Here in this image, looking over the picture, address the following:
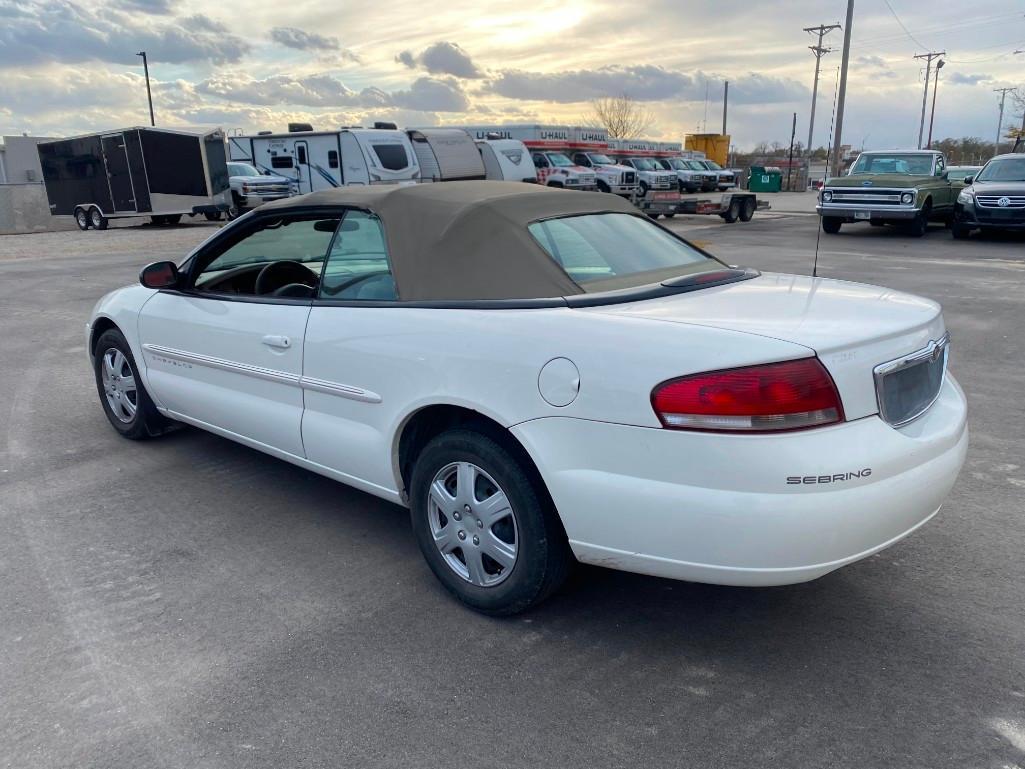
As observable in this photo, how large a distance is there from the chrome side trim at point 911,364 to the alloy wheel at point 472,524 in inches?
51.0

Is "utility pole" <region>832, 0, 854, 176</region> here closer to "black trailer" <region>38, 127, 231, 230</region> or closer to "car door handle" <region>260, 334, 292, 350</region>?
"black trailer" <region>38, 127, 231, 230</region>

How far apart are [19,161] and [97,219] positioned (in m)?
24.5

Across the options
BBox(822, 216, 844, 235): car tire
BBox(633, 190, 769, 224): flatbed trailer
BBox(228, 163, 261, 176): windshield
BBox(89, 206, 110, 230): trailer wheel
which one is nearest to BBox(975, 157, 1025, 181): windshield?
BBox(822, 216, 844, 235): car tire

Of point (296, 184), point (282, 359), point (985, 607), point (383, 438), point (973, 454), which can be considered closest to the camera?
point (985, 607)

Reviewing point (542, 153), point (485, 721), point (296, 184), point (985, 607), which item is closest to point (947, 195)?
point (542, 153)

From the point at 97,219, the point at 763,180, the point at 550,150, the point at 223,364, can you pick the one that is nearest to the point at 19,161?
the point at 97,219

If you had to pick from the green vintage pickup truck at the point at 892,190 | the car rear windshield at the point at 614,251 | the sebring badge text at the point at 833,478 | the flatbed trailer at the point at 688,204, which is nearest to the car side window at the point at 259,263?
the car rear windshield at the point at 614,251

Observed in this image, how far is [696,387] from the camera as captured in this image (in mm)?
2561

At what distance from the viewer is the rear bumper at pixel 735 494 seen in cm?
251

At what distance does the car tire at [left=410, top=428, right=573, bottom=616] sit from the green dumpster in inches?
2013

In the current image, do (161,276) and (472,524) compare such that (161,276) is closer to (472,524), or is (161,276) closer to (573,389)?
(472,524)

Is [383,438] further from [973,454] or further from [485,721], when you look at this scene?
[973,454]

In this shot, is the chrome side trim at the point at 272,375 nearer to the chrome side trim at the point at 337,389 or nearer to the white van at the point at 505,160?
the chrome side trim at the point at 337,389

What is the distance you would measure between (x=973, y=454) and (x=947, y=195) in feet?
61.6
